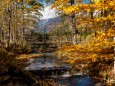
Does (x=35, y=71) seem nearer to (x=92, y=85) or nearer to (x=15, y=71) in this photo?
(x=92, y=85)

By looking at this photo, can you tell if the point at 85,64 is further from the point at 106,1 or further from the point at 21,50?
the point at 21,50

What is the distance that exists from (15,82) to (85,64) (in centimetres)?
1071

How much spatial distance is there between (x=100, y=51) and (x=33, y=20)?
50230 mm

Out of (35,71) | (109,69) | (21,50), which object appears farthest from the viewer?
(21,50)

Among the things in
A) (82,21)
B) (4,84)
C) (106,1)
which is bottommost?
(4,84)

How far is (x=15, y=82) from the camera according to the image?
964 centimetres

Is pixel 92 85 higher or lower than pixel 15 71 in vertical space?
lower

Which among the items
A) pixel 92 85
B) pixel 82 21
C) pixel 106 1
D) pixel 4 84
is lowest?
pixel 92 85

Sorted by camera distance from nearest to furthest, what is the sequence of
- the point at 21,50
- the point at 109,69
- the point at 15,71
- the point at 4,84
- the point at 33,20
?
the point at 4,84, the point at 15,71, the point at 109,69, the point at 21,50, the point at 33,20

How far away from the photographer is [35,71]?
22.1 m

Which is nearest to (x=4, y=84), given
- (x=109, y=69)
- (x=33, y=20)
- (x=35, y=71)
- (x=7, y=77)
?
(x=7, y=77)

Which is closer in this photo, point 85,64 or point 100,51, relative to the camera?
point 100,51

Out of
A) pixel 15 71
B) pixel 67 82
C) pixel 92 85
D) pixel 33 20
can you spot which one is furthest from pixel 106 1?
pixel 33 20

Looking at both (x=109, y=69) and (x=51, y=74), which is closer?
(x=109, y=69)
